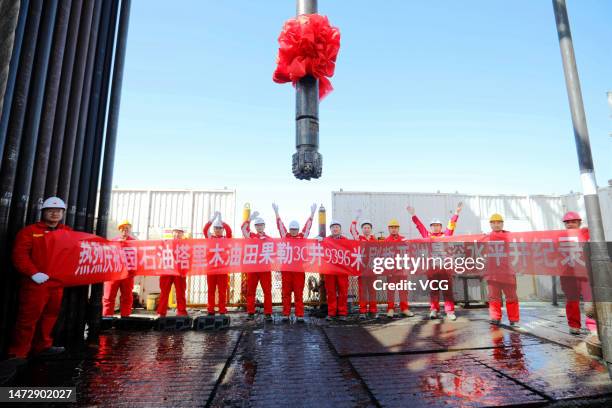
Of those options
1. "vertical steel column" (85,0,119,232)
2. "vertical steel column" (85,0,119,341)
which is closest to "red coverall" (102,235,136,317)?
"vertical steel column" (85,0,119,341)

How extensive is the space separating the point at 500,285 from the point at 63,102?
28.6 ft

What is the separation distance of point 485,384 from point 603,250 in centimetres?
217

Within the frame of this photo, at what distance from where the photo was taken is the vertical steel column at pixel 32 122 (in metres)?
4.48

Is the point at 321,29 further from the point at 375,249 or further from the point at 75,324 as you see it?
the point at 75,324

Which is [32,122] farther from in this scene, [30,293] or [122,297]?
[122,297]

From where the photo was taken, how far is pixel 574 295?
5.98 m

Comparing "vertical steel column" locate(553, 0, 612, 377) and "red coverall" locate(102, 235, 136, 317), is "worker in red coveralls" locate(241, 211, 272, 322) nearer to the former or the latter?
"red coverall" locate(102, 235, 136, 317)

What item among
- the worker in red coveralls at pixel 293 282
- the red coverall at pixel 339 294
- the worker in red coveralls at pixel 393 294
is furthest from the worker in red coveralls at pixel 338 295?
the worker in red coveralls at pixel 393 294

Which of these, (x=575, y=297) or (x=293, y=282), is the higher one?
(x=293, y=282)

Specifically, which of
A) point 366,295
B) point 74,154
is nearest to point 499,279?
point 366,295

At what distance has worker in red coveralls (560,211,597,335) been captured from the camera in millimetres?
5572

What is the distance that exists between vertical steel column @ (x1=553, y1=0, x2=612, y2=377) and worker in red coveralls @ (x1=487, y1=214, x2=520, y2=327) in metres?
2.64

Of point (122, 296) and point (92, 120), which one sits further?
point (122, 296)

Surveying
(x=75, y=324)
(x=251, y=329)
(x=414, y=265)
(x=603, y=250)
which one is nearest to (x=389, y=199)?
(x=414, y=265)
